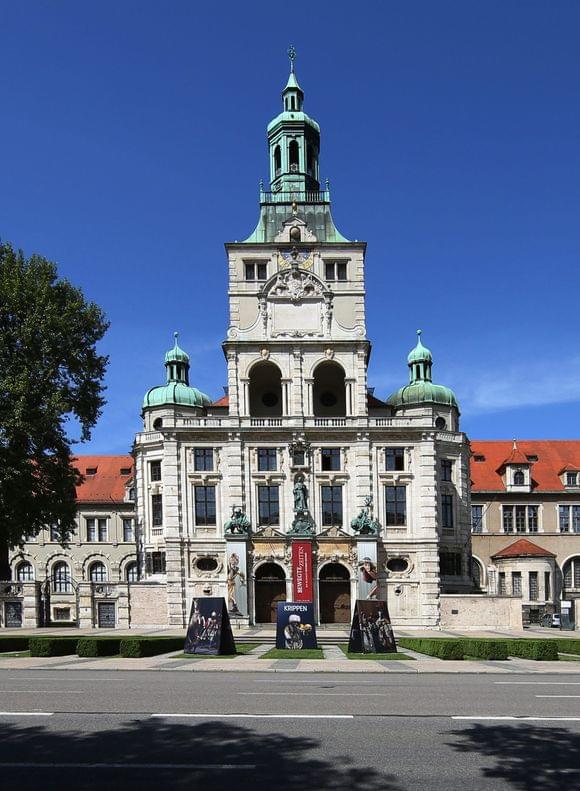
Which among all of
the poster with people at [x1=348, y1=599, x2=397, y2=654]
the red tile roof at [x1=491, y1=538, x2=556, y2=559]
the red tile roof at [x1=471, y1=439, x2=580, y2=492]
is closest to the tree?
the poster with people at [x1=348, y1=599, x2=397, y2=654]

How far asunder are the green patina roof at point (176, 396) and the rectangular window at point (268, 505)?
Answer: 988 centimetres

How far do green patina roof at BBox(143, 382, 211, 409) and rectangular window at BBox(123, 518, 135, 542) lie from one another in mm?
18038

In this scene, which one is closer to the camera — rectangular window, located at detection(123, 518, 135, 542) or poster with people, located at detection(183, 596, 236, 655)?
poster with people, located at detection(183, 596, 236, 655)

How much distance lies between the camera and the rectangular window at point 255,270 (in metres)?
62.1

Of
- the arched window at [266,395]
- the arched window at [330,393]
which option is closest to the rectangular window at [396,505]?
Result: the arched window at [330,393]

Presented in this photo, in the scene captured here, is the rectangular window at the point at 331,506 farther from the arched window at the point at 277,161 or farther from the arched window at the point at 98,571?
the arched window at the point at 98,571

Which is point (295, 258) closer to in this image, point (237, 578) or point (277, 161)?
point (277, 161)

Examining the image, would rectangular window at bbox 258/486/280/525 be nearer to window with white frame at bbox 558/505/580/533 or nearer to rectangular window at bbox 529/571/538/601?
rectangular window at bbox 529/571/538/601

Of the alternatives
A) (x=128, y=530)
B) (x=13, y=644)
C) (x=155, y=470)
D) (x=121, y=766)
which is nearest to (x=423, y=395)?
(x=155, y=470)

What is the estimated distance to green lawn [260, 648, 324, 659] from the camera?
32.4 metres

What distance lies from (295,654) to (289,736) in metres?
19.8

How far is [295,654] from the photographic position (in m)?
33.2

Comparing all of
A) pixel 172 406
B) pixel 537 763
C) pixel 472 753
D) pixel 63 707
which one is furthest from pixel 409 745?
pixel 172 406

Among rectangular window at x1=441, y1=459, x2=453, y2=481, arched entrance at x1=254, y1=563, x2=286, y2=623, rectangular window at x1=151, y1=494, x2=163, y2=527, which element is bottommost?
arched entrance at x1=254, y1=563, x2=286, y2=623
